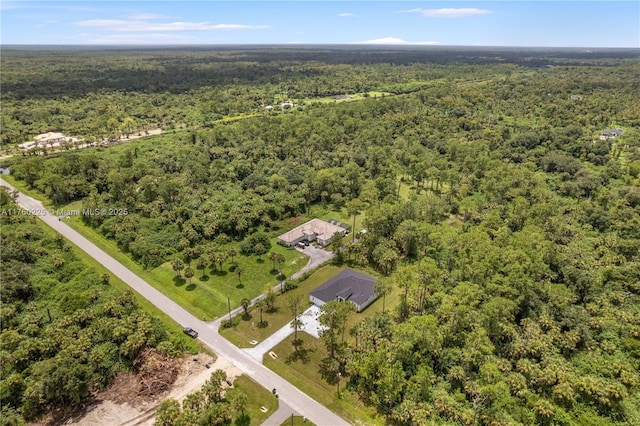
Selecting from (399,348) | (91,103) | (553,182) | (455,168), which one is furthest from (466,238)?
(91,103)

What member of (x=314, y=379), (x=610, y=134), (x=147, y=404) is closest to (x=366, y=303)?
(x=314, y=379)

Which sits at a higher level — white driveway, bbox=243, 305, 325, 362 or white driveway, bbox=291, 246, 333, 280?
white driveway, bbox=291, 246, 333, 280

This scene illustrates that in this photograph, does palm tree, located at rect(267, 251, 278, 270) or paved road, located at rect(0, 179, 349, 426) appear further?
palm tree, located at rect(267, 251, 278, 270)

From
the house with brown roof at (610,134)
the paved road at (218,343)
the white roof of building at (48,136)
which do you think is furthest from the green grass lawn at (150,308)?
the house with brown roof at (610,134)

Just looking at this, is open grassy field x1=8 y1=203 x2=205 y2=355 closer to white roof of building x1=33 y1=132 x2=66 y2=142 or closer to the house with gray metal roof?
the house with gray metal roof

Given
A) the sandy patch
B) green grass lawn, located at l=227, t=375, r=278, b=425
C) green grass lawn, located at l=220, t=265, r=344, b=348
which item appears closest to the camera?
the sandy patch

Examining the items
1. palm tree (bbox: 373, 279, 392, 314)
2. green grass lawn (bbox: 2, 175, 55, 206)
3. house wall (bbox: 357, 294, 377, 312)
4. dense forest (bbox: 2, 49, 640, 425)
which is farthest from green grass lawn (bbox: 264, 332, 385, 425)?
green grass lawn (bbox: 2, 175, 55, 206)

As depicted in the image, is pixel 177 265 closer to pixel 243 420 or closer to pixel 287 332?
pixel 287 332

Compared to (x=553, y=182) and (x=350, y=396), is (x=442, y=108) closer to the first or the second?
(x=553, y=182)
